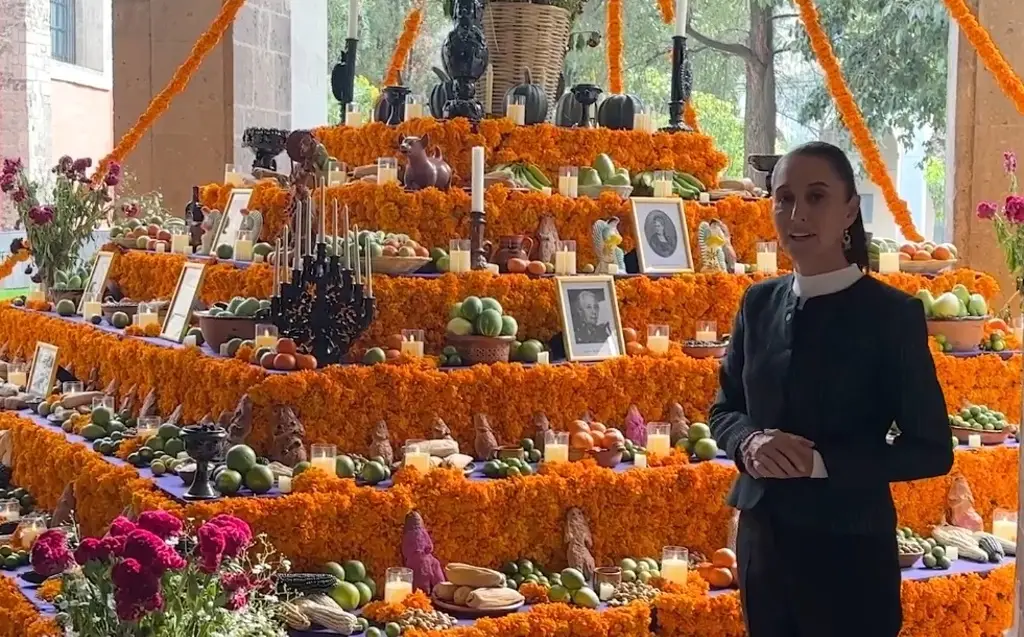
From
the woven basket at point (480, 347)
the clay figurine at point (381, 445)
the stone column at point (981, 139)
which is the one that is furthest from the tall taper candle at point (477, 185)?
the stone column at point (981, 139)

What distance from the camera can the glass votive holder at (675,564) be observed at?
13.6ft

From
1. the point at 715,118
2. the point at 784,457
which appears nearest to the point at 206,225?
the point at 784,457

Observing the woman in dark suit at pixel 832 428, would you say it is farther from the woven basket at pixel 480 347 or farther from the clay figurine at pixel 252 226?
the clay figurine at pixel 252 226

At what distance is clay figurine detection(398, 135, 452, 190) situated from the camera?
5.03 m

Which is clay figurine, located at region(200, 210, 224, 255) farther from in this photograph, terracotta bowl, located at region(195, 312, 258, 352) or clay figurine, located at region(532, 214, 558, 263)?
clay figurine, located at region(532, 214, 558, 263)

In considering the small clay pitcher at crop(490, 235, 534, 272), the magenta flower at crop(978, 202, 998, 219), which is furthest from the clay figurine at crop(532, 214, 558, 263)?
the magenta flower at crop(978, 202, 998, 219)

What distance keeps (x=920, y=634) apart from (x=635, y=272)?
6.14 ft

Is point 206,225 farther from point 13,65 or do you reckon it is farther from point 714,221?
point 13,65

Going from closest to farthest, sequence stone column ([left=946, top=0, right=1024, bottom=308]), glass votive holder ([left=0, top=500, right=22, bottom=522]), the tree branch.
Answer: glass votive holder ([left=0, top=500, right=22, bottom=522])
stone column ([left=946, top=0, right=1024, bottom=308])
the tree branch

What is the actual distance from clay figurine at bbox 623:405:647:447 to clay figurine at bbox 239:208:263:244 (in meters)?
1.84

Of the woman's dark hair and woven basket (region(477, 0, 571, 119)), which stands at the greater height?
A: woven basket (region(477, 0, 571, 119))

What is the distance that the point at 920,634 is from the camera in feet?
14.4

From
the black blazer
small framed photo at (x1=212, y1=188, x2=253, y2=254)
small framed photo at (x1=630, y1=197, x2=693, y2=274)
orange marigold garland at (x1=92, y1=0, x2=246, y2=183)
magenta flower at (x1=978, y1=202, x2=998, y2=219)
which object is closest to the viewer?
the black blazer

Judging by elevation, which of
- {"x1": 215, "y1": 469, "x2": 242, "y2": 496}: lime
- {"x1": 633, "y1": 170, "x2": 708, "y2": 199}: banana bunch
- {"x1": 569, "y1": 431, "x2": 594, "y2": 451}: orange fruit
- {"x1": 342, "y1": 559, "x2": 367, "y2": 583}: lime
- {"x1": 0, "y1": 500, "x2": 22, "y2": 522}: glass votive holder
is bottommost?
{"x1": 0, "y1": 500, "x2": 22, "y2": 522}: glass votive holder
